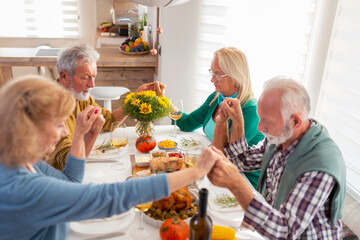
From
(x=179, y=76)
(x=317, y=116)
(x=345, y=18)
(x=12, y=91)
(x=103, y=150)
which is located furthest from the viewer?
(x=179, y=76)

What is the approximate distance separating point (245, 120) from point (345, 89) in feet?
2.92

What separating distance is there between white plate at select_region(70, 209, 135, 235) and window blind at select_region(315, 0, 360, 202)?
1635 millimetres

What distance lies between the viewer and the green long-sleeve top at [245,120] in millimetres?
2088

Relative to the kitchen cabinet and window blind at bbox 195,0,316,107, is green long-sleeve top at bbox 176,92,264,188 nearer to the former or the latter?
window blind at bbox 195,0,316,107

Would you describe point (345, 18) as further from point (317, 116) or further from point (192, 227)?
point (192, 227)

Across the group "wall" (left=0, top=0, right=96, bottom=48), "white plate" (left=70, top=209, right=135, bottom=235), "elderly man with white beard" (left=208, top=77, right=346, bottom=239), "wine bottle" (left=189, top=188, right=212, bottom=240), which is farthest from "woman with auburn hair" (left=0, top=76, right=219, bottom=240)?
"wall" (left=0, top=0, right=96, bottom=48)

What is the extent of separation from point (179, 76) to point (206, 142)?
1.42 m

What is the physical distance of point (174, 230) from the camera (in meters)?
1.16

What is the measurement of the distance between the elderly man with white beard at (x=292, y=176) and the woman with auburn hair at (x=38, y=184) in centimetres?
42

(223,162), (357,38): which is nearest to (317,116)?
(357,38)

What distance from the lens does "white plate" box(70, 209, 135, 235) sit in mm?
1231

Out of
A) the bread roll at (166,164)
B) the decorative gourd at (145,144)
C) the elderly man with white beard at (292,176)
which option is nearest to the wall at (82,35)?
the decorative gourd at (145,144)

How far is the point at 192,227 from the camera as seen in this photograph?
3.44ft

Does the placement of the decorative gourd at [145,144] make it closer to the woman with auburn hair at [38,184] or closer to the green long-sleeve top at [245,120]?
the green long-sleeve top at [245,120]
